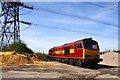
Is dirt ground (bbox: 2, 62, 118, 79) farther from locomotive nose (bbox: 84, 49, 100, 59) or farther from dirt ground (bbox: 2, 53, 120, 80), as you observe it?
locomotive nose (bbox: 84, 49, 100, 59)

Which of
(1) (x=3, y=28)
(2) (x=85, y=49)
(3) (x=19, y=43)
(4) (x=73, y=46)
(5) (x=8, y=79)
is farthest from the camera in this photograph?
(1) (x=3, y=28)

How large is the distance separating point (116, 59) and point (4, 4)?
25.0 m

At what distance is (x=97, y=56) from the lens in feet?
94.6

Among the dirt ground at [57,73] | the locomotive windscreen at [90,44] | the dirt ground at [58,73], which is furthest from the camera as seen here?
the locomotive windscreen at [90,44]

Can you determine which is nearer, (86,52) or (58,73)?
(58,73)

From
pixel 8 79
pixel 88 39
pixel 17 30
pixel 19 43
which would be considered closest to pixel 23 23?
pixel 17 30

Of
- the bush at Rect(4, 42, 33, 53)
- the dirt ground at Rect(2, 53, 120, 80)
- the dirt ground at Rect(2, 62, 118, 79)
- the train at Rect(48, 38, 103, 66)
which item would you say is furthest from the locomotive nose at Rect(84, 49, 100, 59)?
the bush at Rect(4, 42, 33, 53)

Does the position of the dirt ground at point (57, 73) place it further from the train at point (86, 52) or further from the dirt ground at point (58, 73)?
the train at point (86, 52)

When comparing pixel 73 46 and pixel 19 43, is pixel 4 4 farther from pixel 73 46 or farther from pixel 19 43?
pixel 73 46

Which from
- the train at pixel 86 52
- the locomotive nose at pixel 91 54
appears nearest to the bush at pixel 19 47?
the train at pixel 86 52

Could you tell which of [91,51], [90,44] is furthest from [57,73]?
[90,44]

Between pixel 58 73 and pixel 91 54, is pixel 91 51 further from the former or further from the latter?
pixel 58 73

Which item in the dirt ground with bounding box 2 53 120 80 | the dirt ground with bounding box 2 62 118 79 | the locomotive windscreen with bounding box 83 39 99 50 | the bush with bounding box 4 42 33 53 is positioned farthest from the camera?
the bush with bounding box 4 42 33 53

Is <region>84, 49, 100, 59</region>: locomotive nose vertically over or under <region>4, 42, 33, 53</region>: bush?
under
